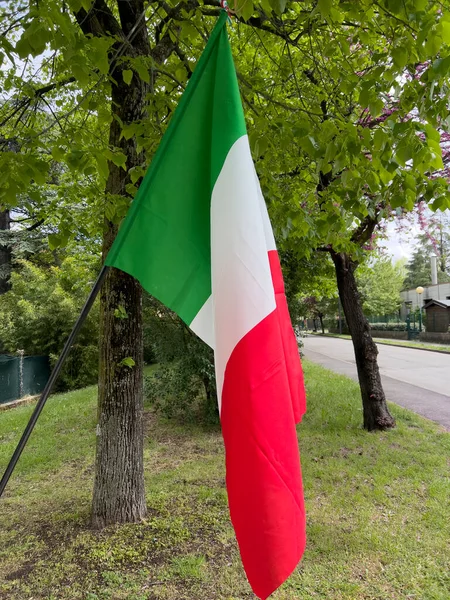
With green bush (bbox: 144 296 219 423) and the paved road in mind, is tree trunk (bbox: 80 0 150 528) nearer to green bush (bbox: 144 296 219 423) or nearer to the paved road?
green bush (bbox: 144 296 219 423)

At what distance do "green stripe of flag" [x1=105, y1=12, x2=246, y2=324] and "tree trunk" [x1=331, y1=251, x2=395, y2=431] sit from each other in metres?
6.21

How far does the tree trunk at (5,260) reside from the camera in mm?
20297

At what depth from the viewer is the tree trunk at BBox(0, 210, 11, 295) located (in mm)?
20297

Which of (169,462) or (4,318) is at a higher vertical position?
(4,318)

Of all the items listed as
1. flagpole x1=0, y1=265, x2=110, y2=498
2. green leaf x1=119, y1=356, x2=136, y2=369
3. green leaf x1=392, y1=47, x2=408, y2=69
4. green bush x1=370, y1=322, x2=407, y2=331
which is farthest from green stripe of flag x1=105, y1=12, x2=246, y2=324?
green bush x1=370, y1=322, x2=407, y2=331

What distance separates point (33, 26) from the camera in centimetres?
231

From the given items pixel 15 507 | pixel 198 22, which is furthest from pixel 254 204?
pixel 15 507

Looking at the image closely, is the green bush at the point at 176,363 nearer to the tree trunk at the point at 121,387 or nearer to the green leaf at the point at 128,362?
the tree trunk at the point at 121,387

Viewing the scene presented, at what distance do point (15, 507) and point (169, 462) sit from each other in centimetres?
214

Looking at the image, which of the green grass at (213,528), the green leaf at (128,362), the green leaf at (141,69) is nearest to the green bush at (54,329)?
the green grass at (213,528)

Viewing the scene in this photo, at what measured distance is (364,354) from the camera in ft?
25.1

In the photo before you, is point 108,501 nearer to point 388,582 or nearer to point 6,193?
point 388,582

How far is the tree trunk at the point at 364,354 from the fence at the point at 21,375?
9.65 metres

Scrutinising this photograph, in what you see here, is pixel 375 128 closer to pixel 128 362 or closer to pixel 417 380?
pixel 128 362
